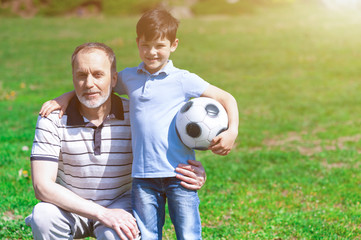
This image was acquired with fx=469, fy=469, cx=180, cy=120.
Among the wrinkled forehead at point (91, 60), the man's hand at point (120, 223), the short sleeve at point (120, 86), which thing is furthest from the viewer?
the short sleeve at point (120, 86)

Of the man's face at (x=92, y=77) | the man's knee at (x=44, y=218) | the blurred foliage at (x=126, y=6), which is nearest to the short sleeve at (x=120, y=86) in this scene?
the man's face at (x=92, y=77)

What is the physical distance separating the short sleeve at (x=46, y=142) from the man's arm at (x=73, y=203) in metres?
0.05

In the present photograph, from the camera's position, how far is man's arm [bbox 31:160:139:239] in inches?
133

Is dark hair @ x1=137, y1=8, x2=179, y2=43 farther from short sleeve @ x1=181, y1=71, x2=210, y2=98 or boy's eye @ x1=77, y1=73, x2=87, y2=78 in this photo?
boy's eye @ x1=77, y1=73, x2=87, y2=78

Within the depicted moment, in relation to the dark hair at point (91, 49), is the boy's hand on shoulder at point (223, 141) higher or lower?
lower

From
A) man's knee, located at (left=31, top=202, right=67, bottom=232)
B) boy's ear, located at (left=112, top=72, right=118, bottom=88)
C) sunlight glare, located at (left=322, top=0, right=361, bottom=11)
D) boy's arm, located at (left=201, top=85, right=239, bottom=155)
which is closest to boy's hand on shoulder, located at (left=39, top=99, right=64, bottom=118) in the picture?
boy's ear, located at (left=112, top=72, right=118, bottom=88)

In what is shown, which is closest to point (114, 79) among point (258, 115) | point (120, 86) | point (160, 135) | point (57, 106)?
point (120, 86)

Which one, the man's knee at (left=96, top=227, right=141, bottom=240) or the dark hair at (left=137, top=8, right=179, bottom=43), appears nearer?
the man's knee at (left=96, top=227, right=141, bottom=240)

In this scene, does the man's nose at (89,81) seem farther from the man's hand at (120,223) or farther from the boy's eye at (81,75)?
the man's hand at (120,223)

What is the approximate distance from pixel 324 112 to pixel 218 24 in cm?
1744

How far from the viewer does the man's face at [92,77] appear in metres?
3.50

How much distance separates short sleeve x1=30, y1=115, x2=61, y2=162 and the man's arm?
52 mm

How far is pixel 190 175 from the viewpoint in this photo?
3.56m

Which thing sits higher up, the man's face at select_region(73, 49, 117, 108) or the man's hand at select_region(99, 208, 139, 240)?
the man's face at select_region(73, 49, 117, 108)
